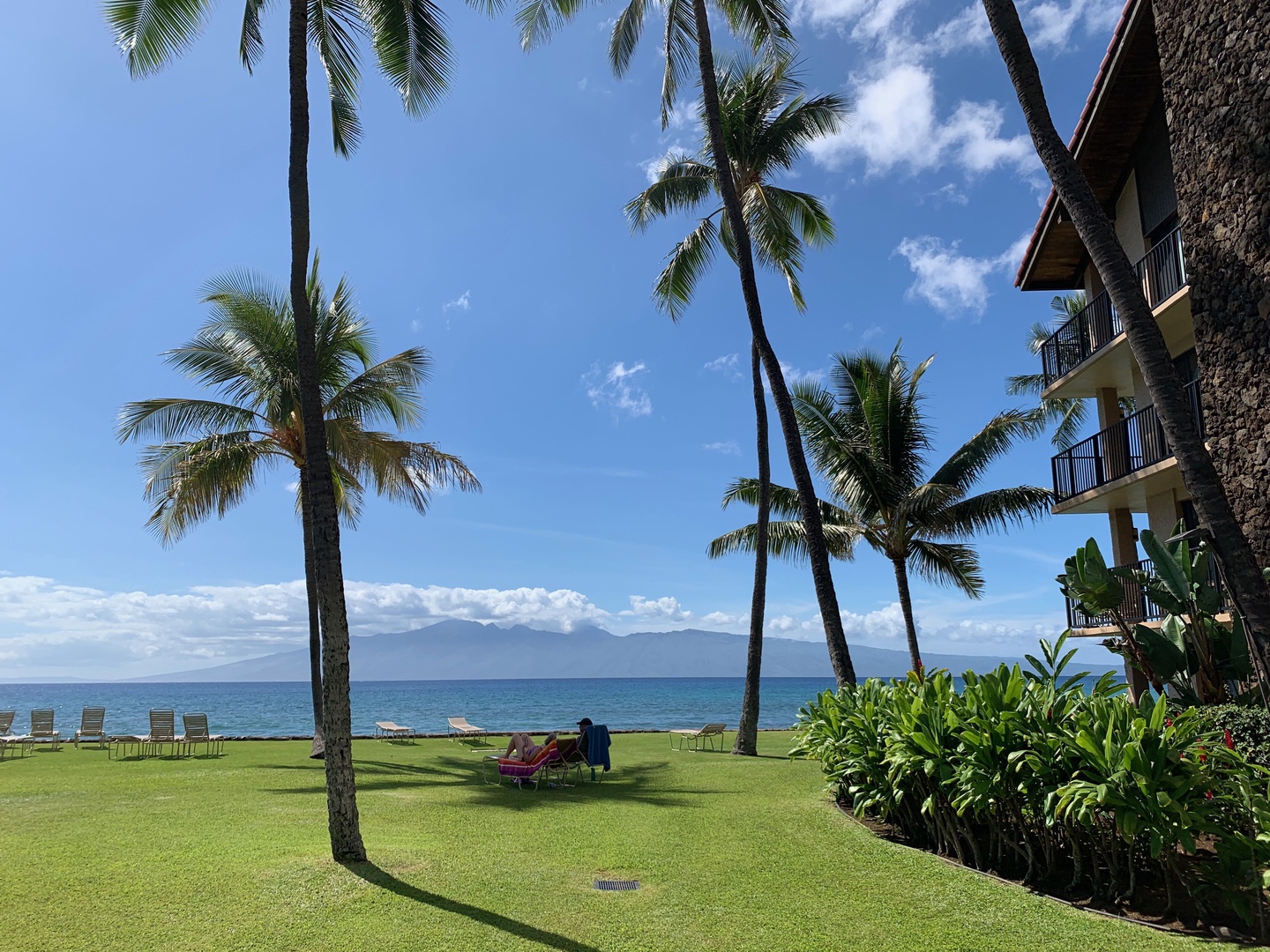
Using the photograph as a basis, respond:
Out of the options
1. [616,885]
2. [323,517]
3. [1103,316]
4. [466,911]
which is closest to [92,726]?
[323,517]

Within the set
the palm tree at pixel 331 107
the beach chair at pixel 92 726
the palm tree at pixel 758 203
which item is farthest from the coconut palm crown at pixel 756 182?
the beach chair at pixel 92 726

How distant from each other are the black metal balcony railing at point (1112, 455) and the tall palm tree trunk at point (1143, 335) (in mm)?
8507

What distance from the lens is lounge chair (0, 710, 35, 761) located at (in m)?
17.6

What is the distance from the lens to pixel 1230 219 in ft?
31.6

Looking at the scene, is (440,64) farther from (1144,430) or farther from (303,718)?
(303,718)

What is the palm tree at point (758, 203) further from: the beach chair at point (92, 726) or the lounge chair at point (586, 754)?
the beach chair at point (92, 726)

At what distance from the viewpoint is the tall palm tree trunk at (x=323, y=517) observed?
23.4ft

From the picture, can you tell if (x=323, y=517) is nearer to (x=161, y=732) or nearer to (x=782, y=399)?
(x=782, y=399)

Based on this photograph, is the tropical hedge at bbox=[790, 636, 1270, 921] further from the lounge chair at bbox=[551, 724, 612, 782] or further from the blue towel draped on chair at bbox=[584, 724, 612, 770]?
the blue towel draped on chair at bbox=[584, 724, 612, 770]

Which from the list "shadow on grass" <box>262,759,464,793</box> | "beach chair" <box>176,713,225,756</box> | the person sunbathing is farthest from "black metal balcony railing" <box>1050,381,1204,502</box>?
"beach chair" <box>176,713,225,756</box>

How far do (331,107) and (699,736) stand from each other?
44.7 feet

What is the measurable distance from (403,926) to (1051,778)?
4.62 m

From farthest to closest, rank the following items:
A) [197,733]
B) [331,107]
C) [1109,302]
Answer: [197,733] → [1109,302] → [331,107]

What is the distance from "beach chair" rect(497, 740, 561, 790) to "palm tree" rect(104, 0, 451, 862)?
4336mm
